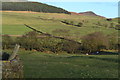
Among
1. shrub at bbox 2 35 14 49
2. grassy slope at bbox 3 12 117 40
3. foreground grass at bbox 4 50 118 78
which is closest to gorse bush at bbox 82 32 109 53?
grassy slope at bbox 3 12 117 40

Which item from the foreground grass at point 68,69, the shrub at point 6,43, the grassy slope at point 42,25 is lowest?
the foreground grass at point 68,69

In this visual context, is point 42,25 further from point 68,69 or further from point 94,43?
point 68,69

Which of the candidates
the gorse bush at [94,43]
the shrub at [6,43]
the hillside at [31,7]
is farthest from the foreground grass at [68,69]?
the hillside at [31,7]

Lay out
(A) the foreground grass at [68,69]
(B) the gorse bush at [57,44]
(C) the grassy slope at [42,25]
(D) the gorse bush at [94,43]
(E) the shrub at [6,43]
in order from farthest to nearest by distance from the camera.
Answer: (C) the grassy slope at [42,25]
(D) the gorse bush at [94,43]
(B) the gorse bush at [57,44]
(E) the shrub at [6,43]
(A) the foreground grass at [68,69]

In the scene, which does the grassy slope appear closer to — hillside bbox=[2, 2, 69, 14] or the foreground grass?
hillside bbox=[2, 2, 69, 14]

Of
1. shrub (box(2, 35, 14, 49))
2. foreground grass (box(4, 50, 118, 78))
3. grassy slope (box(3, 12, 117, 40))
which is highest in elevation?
grassy slope (box(3, 12, 117, 40))

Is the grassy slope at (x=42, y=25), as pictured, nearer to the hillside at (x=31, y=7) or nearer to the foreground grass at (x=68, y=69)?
the hillside at (x=31, y=7)

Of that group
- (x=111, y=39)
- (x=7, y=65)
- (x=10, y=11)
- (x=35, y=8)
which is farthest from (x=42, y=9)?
(x=7, y=65)

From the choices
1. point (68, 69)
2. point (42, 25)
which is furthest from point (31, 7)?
point (68, 69)

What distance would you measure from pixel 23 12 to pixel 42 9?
520 inches

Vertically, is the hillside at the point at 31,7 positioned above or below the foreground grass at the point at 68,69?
above

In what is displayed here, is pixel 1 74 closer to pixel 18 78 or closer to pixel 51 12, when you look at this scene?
pixel 18 78

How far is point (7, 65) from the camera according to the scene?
977cm

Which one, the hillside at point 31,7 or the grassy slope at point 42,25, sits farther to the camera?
the hillside at point 31,7
